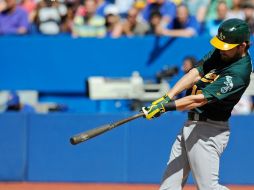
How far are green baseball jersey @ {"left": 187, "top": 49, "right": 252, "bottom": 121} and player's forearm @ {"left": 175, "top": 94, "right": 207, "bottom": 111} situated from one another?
0.16 ft

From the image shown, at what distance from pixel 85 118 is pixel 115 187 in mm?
1077

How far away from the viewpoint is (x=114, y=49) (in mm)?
11023

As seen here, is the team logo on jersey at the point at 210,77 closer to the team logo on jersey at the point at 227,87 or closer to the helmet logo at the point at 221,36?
the team logo on jersey at the point at 227,87

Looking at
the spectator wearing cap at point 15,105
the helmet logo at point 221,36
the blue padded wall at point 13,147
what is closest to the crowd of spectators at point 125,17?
the spectator wearing cap at point 15,105

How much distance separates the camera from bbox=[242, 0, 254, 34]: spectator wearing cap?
35.4ft

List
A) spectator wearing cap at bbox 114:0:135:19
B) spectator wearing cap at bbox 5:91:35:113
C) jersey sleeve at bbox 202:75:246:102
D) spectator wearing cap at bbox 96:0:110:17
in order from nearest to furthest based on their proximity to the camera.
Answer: jersey sleeve at bbox 202:75:246:102, spectator wearing cap at bbox 5:91:35:113, spectator wearing cap at bbox 96:0:110:17, spectator wearing cap at bbox 114:0:135:19

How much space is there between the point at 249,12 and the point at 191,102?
17.3ft

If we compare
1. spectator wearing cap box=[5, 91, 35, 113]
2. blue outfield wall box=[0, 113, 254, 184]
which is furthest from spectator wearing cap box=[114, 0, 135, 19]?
blue outfield wall box=[0, 113, 254, 184]

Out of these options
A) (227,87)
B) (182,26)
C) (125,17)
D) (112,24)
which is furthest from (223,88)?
(125,17)

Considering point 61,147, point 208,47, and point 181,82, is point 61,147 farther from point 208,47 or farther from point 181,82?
point 181,82

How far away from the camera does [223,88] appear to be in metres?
6.03

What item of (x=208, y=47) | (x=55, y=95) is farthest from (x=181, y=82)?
(x=55, y=95)

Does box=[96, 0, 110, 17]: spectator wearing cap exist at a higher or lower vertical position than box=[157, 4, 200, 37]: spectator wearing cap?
higher

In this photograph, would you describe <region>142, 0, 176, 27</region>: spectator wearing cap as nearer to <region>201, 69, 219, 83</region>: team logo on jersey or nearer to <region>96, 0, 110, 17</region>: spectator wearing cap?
<region>96, 0, 110, 17</region>: spectator wearing cap
